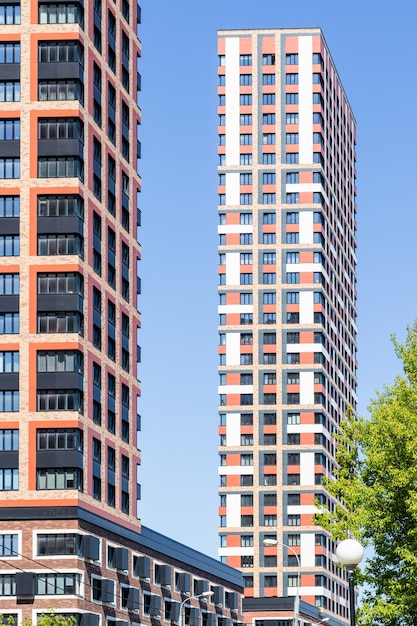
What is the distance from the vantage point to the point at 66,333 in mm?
91938

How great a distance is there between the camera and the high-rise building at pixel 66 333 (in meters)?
88.1

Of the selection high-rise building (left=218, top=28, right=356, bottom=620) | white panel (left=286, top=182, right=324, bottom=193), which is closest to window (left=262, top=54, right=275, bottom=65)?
high-rise building (left=218, top=28, right=356, bottom=620)

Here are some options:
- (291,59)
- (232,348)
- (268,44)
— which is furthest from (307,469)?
(268,44)

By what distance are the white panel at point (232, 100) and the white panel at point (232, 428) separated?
3072 centimetres

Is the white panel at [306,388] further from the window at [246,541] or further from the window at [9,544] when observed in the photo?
the window at [9,544]

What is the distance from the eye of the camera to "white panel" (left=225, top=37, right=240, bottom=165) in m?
169

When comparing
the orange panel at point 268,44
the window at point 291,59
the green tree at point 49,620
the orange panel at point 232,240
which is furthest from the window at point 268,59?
the green tree at point 49,620

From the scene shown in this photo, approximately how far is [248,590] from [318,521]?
356ft

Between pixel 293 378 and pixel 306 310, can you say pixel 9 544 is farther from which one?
pixel 306 310

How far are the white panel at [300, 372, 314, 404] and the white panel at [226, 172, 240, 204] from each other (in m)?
22.6

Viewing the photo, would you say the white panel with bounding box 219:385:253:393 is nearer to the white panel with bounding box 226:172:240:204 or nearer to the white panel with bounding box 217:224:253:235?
the white panel with bounding box 217:224:253:235

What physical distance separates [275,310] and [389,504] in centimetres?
11772

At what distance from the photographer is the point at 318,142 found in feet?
555

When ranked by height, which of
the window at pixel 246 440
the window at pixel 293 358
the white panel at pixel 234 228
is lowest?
the window at pixel 246 440
